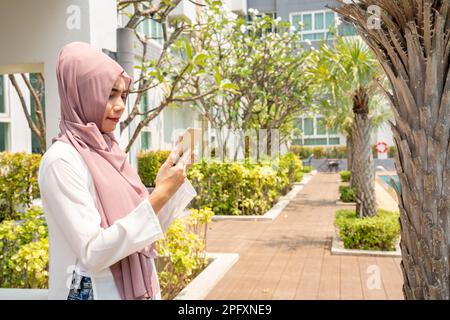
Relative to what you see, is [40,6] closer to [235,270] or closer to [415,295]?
[415,295]

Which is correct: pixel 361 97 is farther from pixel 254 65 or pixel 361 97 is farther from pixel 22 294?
pixel 22 294

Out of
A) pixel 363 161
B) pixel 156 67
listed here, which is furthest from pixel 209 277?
pixel 363 161

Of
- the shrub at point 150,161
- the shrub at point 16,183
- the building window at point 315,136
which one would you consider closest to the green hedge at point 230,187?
the shrub at point 16,183

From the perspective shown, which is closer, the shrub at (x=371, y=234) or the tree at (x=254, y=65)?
the shrub at (x=371, y=234)

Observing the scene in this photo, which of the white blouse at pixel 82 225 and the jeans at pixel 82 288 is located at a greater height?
the white blouse at pixel 82 225

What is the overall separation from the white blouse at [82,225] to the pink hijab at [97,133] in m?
0.04

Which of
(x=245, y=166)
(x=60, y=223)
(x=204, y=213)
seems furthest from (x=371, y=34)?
(x=245, y=166)

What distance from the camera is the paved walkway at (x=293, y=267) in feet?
16.2

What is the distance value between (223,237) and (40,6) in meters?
5.33

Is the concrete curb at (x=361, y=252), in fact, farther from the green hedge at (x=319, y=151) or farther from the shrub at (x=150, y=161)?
the green hedge at (x=319, y=151)

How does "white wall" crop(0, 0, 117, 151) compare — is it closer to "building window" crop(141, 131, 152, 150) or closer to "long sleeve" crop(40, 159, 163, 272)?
"long sleeve" crop(40, 159, 163, 272)

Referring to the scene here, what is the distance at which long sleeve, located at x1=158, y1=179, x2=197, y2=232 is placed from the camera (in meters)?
1.75

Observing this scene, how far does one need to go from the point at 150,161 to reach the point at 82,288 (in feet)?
49.2

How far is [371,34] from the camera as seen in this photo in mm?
2045
